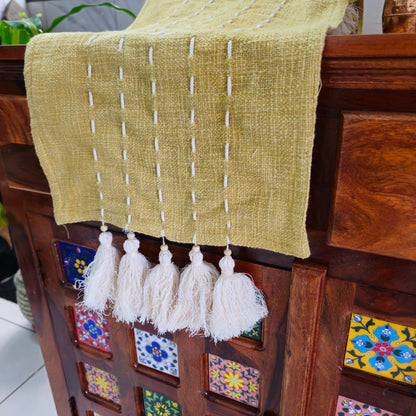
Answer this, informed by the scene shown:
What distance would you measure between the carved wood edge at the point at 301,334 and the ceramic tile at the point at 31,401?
897 mm

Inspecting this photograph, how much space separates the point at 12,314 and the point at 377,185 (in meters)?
1.59

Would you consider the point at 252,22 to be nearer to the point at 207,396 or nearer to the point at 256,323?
the point at 256,323

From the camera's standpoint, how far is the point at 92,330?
0.76 metres

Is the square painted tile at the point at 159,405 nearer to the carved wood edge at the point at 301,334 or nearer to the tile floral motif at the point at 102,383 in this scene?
the tile floral motif at the point at 102,383

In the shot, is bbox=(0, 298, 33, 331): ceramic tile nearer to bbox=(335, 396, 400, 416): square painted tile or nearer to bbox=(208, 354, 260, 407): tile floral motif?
bbox=(208, 354, 260, 407): tile floral motif

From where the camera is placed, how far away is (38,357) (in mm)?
1329

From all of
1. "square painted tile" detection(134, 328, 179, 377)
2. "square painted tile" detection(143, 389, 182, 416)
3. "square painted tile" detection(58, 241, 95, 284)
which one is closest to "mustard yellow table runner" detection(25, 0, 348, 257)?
"square painted tile" detection(58, 241, 95, 284)

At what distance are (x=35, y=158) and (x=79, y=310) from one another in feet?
1.08

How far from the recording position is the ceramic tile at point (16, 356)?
4.05 feet

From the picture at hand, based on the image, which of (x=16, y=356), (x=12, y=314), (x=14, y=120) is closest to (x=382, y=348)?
(x=14, y=120)

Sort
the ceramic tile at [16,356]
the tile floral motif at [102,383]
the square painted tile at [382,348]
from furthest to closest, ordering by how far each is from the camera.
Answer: the ceramic tile at [16,356], the tile floral motif at [102,383], the square painted tile at [382,348]

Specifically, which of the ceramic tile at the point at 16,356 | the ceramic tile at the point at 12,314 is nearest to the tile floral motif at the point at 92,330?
the ceramic tile at the point at 16,356

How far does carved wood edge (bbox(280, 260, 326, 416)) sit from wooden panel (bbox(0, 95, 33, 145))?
1.55 feet

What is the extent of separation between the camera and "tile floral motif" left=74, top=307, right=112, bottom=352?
74cm
